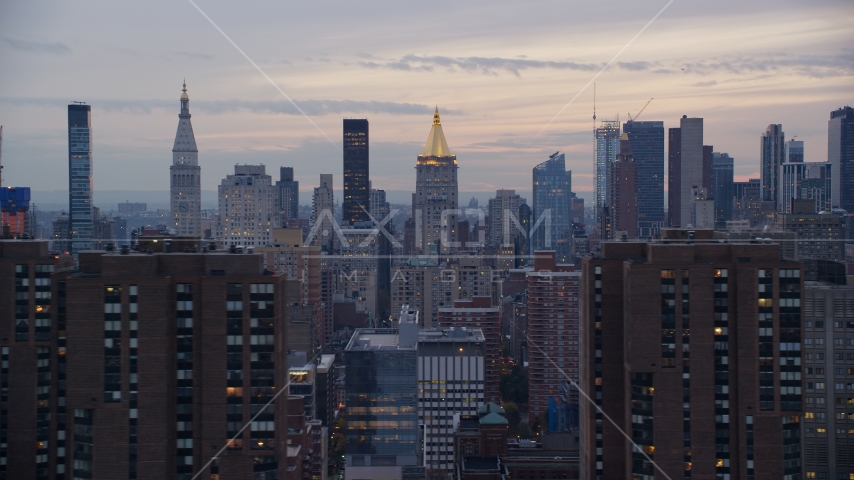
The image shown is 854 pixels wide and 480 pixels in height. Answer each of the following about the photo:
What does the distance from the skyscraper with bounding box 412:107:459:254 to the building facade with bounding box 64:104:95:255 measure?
15598 millimetres

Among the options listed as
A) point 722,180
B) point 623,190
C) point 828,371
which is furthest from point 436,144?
point 828,371

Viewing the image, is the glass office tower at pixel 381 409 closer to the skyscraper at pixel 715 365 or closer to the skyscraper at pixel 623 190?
the skyscraper at pixel 715 365

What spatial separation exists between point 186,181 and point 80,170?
2.93 m

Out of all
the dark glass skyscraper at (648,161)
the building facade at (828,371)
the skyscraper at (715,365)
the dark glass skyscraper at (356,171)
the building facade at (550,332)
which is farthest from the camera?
the dark glass skyscraper at (356,171)

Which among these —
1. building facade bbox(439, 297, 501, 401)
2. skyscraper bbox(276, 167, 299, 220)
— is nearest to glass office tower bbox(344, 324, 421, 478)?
building facade bbox(439, 297, 501, 401)

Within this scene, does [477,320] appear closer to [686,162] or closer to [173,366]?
[686,162]

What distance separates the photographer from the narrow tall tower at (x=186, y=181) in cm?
2275

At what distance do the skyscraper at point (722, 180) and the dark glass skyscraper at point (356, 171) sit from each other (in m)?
18.1

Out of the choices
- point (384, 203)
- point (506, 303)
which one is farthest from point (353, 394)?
point (384, 203)

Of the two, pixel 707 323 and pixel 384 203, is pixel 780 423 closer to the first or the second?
pixel 707 323

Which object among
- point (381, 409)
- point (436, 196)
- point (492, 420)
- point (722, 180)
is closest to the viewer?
point (492, 420)

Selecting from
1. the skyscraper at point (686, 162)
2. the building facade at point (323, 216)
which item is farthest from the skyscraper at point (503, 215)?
the skyscraper at point (686, 162)

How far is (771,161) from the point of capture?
25.7m

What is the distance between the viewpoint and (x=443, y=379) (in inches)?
629
